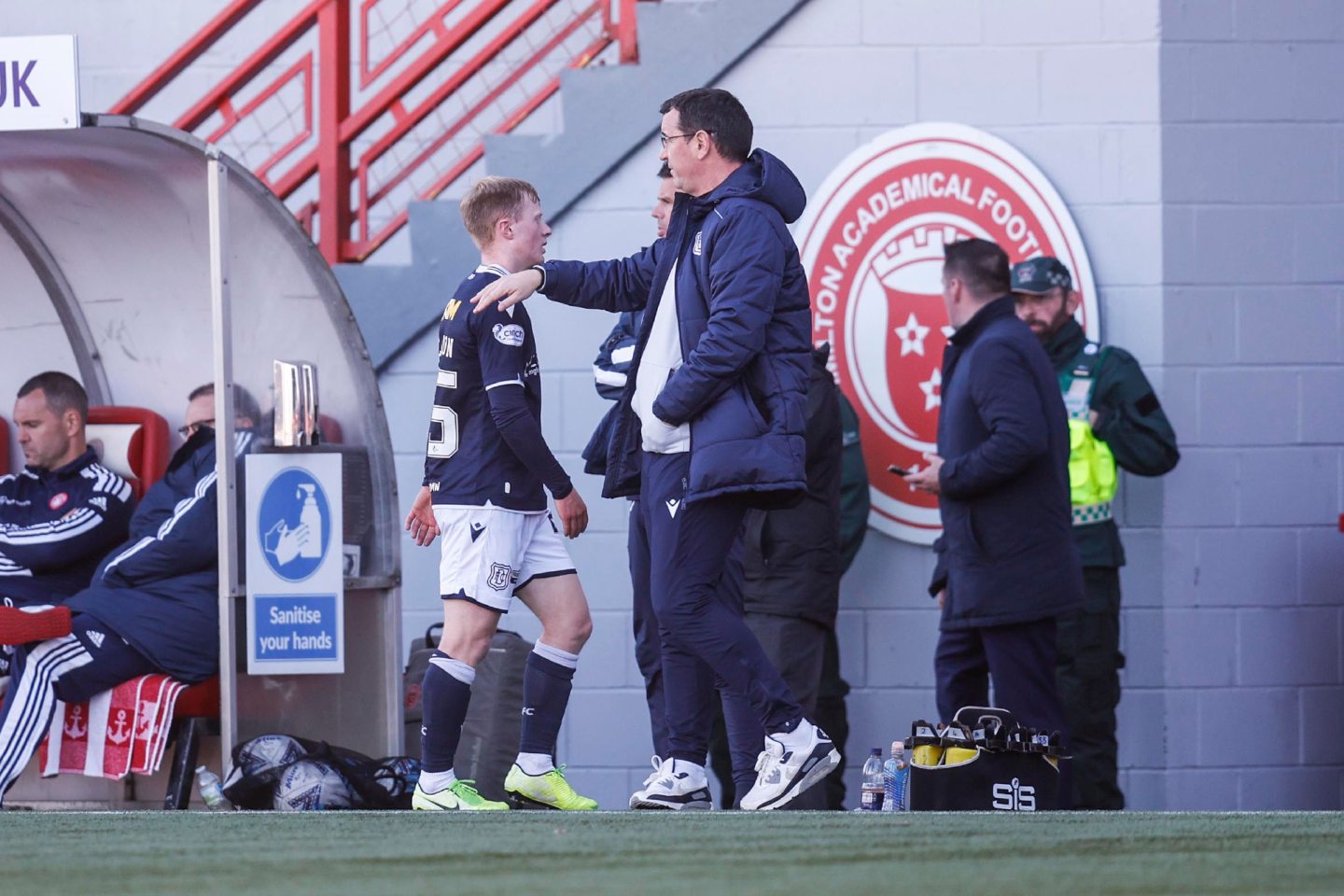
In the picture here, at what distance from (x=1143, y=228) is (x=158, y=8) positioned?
13.6 ft

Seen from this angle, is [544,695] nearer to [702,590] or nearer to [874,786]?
[702,590]

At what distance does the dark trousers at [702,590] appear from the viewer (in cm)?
395

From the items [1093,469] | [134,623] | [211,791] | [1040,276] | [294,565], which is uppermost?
[1040,276]

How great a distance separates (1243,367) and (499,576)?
116 inches

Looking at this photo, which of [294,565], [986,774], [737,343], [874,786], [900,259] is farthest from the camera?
[900,259]

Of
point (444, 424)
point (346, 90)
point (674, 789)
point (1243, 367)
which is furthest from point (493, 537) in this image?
point (1243, 367)

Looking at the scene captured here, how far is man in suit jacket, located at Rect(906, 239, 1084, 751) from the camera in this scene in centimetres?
496

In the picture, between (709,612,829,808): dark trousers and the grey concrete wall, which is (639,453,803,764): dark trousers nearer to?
(709,612,829,808): dark trousers

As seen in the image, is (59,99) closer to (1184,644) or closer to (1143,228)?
(1143,228)

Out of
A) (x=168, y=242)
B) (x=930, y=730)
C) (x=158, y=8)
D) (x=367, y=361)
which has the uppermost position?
(x=158, y=8)

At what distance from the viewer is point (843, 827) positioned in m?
3.18

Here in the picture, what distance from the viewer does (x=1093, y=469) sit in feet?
19.3

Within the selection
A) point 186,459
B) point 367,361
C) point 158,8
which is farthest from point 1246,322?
point 158,8

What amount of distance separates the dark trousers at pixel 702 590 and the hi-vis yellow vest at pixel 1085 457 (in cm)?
208
